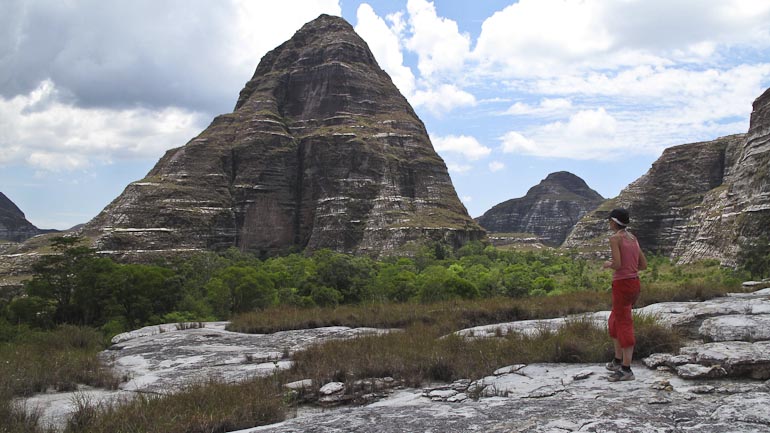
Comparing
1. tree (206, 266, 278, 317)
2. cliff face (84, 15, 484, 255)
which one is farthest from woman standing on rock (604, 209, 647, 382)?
cliff face (84, 15, 484, 255)

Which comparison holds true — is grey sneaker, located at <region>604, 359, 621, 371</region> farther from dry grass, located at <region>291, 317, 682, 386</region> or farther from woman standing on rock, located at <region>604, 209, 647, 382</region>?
dry grass, located at <region>291, 317, 682, 386</region>

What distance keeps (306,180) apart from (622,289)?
117m

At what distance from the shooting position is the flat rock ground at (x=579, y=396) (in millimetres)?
4516

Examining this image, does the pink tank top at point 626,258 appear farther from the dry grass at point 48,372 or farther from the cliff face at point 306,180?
the cliff face at point 306,180

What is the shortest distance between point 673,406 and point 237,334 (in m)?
10.3

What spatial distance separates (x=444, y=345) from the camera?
816 cm

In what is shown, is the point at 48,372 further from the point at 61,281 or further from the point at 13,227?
the point at 13,227

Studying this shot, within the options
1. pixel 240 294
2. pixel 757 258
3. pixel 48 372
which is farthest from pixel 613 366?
pixel 757 258

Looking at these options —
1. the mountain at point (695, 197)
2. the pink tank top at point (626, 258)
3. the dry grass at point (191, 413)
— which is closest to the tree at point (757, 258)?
the mountain at point (695, 197)

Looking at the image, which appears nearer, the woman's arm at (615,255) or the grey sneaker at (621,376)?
the grey sneaker at (621,376)

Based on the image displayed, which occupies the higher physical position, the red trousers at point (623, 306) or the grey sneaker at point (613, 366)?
the red trousers at point (623, 306)

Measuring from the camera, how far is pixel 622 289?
6184 mm

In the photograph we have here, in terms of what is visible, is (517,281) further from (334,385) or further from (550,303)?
(334,385)

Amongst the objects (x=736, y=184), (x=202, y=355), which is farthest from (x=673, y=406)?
(x=736, y=184)
